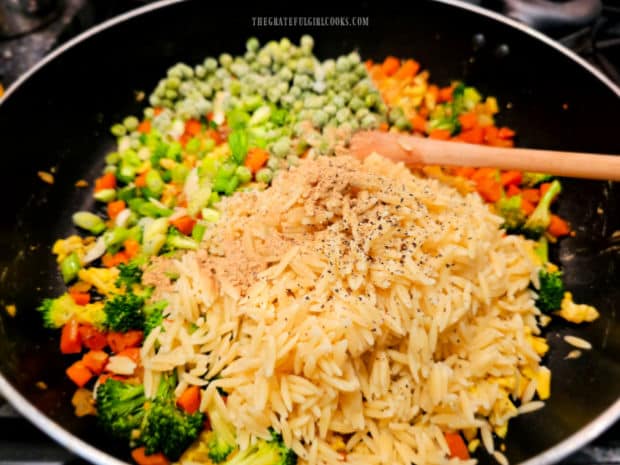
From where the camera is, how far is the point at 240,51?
373cm

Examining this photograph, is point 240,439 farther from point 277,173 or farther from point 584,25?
point 584,25

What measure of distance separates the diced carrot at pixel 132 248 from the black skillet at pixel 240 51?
435 mm

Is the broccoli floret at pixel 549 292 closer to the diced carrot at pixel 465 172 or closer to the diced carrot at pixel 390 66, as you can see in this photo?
the diced carrot at pixel 465 172

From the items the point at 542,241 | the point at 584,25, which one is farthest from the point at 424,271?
the point at 584,25

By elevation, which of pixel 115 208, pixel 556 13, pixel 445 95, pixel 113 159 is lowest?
pixel 115 208

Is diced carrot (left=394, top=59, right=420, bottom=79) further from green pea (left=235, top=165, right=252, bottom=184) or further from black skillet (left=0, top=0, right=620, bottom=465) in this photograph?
green pea (left=235, top=165, right=252, bottom=184)

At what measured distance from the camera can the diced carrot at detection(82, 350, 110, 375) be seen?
2.43 metres

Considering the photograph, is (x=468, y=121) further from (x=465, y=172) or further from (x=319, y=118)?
(x=319, y=118)

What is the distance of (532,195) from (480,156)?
0.54m

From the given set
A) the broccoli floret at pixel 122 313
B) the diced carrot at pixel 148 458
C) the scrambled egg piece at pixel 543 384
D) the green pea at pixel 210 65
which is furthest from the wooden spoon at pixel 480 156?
the diced carrot at pixel 148 458

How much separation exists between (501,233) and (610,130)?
2.91ft

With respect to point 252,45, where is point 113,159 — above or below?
below

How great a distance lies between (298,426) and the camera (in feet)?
7.09

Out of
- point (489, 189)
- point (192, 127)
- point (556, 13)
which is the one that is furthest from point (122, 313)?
point (556, 13)
